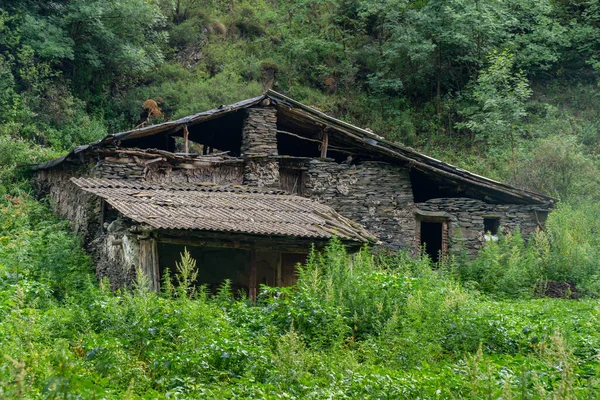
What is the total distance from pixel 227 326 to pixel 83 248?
6658 millimetres

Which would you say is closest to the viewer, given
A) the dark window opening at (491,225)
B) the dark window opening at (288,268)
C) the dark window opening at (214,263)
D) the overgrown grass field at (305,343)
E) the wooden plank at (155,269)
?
the overgrown grass field at (305,343)

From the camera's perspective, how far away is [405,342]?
726cm

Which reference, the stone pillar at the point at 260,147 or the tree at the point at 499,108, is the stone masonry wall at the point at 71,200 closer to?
the stone pillar at the point at 260,147

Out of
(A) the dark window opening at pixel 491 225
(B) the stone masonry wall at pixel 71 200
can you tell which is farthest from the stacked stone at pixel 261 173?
(A) the dark window opening at pixel 491 225

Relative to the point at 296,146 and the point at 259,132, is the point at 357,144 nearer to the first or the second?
the point at 296,146

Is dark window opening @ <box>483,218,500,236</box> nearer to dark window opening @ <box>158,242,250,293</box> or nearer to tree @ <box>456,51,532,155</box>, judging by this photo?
tree @ <box>456,51,532,155</box>

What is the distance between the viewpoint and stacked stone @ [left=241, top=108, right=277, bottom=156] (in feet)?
47.9

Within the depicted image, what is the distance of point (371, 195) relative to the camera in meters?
15.2

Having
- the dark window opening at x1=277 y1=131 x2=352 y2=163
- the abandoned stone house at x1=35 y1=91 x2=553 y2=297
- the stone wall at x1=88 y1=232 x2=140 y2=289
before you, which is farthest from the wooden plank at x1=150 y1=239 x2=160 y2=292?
the dark window opening at x1=277 y1=131 x2=352 y2=163

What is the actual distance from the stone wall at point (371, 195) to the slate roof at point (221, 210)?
1.49 meters

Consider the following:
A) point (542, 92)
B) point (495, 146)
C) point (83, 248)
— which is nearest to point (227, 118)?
point (83, 248)

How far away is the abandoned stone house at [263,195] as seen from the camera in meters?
11.0

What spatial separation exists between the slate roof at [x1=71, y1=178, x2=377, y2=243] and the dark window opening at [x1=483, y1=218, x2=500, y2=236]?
15.6ft

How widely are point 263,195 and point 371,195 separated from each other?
296 centimetres
